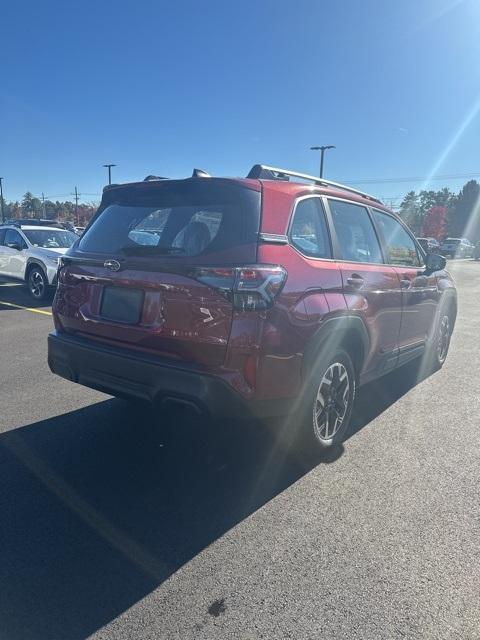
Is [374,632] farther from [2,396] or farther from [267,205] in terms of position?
[2,396]

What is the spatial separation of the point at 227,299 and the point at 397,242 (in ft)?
8.75

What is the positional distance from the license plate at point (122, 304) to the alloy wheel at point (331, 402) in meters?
1.34

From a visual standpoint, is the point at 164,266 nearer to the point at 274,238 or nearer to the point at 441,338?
the point at 274,238

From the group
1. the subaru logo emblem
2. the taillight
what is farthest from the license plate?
the taillight

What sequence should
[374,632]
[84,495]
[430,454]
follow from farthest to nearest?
[430,454], [84,495], [374,632]

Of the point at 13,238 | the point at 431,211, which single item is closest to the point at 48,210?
the point at 431,211

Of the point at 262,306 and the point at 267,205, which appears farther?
the point at 267,205

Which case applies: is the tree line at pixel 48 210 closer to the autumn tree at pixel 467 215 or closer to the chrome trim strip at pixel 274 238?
the autumn tree at pixel 467 215

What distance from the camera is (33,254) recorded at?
10609mm

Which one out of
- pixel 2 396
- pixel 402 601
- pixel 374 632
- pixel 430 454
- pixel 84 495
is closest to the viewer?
pixel 374 632

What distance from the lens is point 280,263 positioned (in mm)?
2803

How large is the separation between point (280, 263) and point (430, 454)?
6.55ft

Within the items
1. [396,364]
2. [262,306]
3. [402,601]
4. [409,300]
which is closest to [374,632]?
[402,601]

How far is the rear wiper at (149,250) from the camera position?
2.94m
